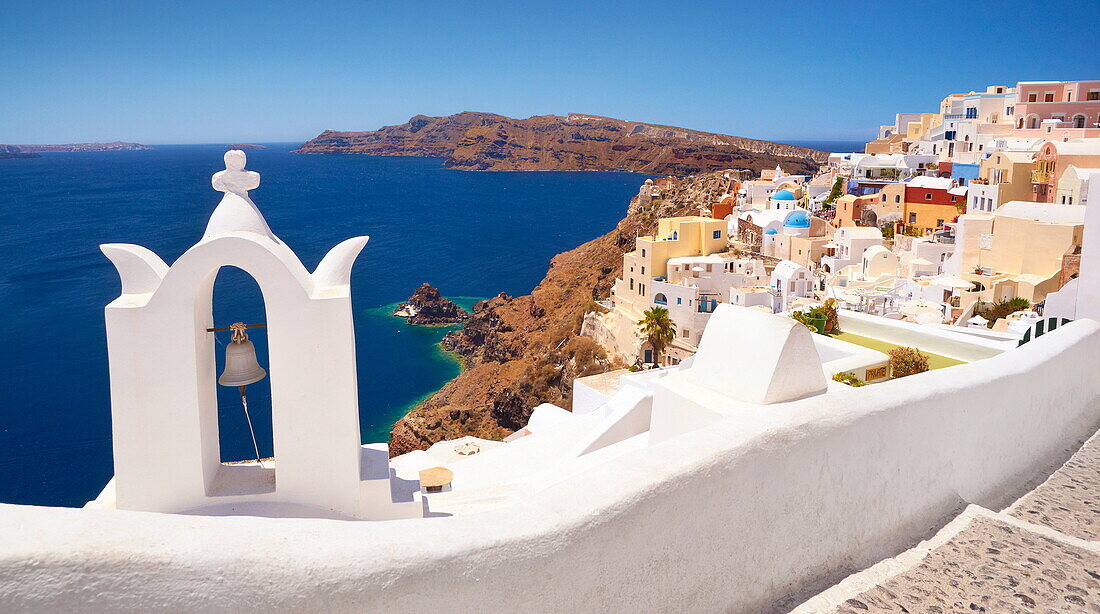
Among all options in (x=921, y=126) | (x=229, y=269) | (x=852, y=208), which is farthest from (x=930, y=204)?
(x=229, y=269)

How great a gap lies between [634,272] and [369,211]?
6673cm

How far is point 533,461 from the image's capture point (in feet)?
32.5

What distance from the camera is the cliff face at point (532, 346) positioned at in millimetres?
31406

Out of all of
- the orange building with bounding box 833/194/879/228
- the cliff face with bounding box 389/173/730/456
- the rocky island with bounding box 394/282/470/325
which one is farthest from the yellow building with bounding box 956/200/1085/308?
the rocky island with bounding box 394/282/470/325

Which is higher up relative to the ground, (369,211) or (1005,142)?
(1005,142)

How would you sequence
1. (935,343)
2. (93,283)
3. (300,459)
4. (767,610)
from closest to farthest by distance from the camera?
(767,610) < (300,459) < (935,343) < (93,283)

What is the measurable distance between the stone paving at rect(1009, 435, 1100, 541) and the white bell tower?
409 centimetres

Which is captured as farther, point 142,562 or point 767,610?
point 767,610

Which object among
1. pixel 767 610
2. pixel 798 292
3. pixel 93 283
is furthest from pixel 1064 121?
pixel 93 283

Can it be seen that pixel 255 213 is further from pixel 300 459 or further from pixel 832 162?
pixel 832 162

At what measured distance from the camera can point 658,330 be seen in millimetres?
32031

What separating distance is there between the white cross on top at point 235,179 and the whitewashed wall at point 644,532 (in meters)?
2.98

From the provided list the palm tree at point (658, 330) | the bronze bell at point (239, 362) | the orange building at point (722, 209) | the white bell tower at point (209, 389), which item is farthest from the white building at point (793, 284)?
the white bell tower at point (209, 389)

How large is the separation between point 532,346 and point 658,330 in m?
14.6
